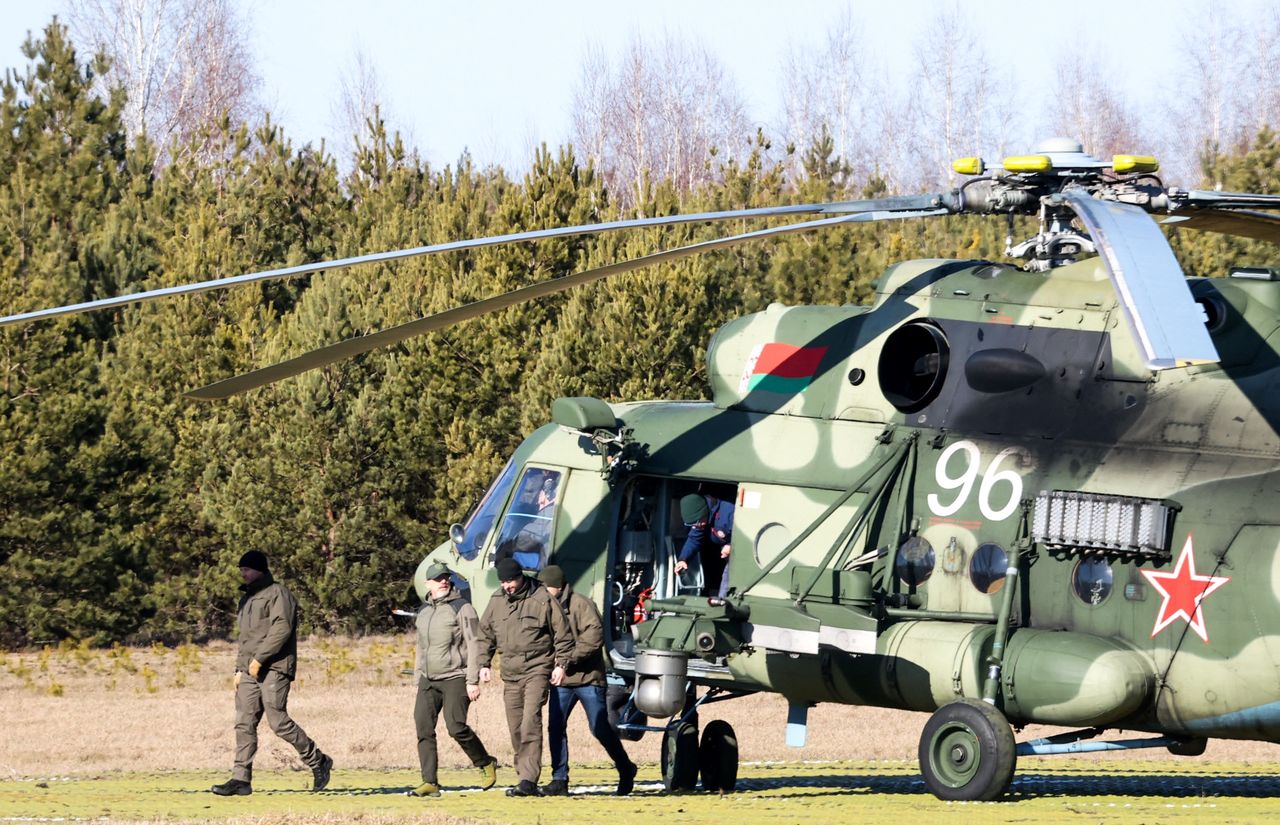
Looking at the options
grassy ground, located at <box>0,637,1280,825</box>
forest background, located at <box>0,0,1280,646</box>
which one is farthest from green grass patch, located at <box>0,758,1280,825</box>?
forest background, located at <box>0,0,1280,646</box>

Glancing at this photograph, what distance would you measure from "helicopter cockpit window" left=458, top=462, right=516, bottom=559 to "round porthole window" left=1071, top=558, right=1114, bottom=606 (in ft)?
15.5

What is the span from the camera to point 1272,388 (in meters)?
10.3

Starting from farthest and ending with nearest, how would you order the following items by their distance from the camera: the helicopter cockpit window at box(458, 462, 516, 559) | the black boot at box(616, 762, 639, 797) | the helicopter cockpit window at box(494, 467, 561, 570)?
the helicopter cockpit window at box(458, 462, 516, 559)
the helicopter cockpit window at box(494, 467, 561, 570)
the black boot at box(616, 762, 639, 797)

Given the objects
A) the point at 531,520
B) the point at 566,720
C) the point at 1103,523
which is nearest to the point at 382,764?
the point at 531,520

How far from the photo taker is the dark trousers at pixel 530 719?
11.9 m

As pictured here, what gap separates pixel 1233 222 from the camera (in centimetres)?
1121

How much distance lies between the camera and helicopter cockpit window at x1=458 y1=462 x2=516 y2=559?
1365 cm

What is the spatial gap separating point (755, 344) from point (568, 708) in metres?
2.88

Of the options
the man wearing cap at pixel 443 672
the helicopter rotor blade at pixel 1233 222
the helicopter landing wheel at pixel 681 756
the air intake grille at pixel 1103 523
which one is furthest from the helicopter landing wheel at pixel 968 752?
the man wearing cap at pixel 443 672

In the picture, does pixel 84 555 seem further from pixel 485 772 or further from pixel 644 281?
pixel 485 772

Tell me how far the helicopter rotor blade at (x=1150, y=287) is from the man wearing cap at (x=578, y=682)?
4687 mm

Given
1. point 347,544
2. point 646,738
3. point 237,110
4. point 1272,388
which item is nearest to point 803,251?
point 347,544

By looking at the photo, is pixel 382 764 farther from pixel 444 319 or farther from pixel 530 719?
pixel 444 319

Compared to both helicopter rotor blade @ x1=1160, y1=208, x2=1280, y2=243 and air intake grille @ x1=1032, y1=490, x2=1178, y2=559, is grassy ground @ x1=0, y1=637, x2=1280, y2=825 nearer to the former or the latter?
air intake grille @ x1=1032, y1=490, x2=1178, y2=559
